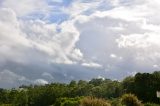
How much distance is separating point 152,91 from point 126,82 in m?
11.2

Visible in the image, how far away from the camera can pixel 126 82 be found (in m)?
95.2

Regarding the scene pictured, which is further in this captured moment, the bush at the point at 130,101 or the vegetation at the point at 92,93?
the vegetation at the point at 92,93

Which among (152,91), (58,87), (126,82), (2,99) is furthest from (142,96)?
(2,99)

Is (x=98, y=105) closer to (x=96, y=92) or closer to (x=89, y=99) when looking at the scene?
(x=89, y=99)

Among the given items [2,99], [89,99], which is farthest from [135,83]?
[89,99]

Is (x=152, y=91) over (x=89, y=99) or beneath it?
over

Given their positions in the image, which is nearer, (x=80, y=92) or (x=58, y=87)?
(x=80, y=92)

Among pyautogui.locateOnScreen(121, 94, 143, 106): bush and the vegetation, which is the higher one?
the vegetation

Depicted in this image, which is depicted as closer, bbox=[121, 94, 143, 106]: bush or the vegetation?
bbox=[121, 94, 143, 106]: bush

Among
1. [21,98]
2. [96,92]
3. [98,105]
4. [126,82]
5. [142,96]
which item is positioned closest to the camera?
[98,105]

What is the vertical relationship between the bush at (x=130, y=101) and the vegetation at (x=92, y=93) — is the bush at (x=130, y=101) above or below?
below

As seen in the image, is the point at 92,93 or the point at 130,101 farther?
the point at 92,93

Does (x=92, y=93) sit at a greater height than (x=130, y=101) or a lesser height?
greater

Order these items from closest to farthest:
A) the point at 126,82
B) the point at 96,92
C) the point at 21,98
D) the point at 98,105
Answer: the point at 98,105, the point at 126,82, the point at 96,92, the point at 21,98
